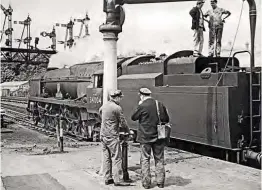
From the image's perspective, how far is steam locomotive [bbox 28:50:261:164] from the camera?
7.22 meters

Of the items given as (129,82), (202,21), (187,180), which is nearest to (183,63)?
(202,21)

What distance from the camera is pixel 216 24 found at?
370 inches

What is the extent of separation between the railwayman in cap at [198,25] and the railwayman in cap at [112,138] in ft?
14.1

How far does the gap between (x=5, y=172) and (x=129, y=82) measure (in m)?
4.74

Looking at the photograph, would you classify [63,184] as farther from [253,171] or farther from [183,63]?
[183,63]

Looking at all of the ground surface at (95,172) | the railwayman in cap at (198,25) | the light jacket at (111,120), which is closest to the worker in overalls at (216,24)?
the railwayman in cap at (198,25)

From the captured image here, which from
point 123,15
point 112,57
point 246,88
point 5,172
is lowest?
point 5,172

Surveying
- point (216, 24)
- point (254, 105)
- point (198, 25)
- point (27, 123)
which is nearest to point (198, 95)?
point (254, 105)

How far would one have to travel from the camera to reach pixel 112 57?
6.59 meters

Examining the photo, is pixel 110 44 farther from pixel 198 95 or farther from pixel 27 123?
pixel 27 123

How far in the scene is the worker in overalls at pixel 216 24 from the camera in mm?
9336

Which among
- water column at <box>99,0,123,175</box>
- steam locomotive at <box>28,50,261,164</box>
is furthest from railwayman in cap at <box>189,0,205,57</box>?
water column at <box>99,0,123,175</box>

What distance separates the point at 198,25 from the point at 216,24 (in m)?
0.51

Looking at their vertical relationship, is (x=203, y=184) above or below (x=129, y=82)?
below
